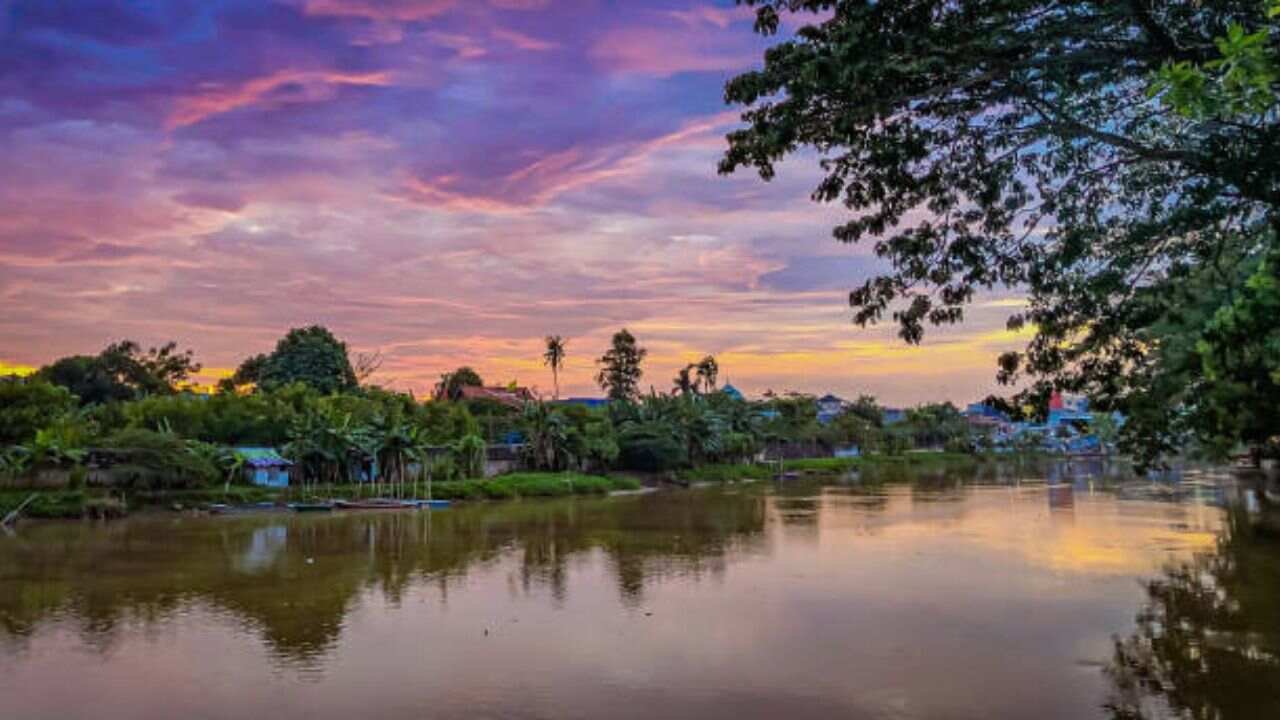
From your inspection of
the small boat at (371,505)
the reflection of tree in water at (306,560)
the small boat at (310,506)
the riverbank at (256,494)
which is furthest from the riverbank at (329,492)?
the reflection of tree in water at (306,560)

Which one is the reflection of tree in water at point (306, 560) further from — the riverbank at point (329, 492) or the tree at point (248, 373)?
the tree at point (248, 373)

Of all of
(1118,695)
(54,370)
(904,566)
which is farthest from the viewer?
(54,370)

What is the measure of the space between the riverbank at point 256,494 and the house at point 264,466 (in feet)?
4.36

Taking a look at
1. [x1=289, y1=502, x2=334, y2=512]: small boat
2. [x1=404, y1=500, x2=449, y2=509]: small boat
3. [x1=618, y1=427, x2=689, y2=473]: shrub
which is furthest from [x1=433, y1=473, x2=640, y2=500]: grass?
[x1=289, y1=502, x2=334, y2=512]: small boat

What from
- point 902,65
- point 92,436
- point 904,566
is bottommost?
point 904,566

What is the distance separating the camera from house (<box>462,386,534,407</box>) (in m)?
69.2

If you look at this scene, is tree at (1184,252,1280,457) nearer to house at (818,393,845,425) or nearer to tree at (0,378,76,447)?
tree at (0,378,76,447)

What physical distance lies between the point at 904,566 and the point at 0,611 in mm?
17233

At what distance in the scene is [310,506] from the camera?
3797 centimetres

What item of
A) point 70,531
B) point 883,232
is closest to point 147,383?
point 70,531

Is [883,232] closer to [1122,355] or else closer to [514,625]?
[1122,355]

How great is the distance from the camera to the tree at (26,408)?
35.7 m

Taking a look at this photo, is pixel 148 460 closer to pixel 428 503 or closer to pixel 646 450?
pixel 428 503

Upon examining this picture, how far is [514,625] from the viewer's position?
49.1 feet
